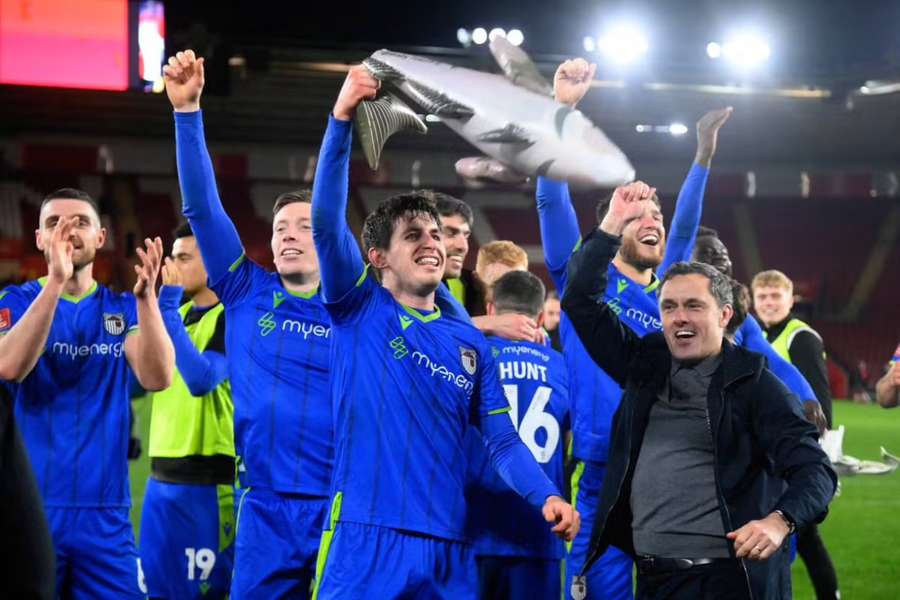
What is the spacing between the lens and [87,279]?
4.35 meters

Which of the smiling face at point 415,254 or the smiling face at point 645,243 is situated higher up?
the smiling face at point 645,243

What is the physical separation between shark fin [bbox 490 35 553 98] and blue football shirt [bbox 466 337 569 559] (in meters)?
1.17

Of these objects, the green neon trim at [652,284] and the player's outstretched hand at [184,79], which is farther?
the green neon trim at [652,284]

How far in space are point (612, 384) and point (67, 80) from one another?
1902 cm

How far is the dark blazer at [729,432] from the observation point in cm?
358

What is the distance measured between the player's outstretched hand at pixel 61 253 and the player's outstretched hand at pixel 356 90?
1232 millimetres

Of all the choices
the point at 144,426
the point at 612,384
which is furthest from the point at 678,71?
the point at 612,384

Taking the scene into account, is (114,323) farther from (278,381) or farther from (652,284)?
(652,284)

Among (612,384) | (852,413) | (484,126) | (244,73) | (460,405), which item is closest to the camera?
(484,126)

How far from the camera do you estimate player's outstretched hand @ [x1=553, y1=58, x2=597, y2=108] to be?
4.05 metres

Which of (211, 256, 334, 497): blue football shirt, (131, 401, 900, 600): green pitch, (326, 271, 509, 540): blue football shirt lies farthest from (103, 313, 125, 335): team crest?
(131, 401, 900, 600): green pitch

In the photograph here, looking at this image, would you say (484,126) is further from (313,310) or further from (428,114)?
(313,310)

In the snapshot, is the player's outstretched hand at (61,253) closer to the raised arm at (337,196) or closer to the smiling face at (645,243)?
the raised arm at (337,196)

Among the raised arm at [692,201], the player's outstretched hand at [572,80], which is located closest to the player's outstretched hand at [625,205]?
the player's outstretched hand at [572,80]
